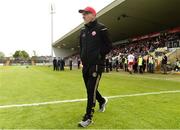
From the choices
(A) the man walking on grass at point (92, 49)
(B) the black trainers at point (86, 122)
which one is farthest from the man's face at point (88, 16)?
(B) the black trainers at point (86, 122)

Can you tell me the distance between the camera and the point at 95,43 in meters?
5.60

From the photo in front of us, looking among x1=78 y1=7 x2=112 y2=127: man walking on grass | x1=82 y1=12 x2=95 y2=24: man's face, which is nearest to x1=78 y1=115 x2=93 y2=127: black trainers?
x1=78 y1=7 x2=112 y2=127: man walking on grass

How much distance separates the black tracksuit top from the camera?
5590mm

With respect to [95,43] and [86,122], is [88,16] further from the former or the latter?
[86,122]

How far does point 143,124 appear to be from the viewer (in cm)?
531

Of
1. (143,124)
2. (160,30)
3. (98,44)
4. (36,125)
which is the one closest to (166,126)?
(143,124)

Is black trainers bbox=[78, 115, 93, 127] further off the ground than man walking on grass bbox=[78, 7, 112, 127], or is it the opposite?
man walking on grass bbox=[78, 7, 112, 127]

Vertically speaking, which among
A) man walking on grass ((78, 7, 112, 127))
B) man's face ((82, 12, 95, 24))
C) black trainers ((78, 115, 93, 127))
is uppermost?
man's face ((82, 12, 95, 24))

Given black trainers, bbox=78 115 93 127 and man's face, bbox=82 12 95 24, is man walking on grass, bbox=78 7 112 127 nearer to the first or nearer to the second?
man's face, bbox=82 12 95 24

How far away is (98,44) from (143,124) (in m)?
1.57

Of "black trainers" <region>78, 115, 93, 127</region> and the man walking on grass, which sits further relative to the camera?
the man walking on grass

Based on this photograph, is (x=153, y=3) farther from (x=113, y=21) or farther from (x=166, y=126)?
(x=166, y=126)

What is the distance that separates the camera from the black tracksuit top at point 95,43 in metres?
5.59

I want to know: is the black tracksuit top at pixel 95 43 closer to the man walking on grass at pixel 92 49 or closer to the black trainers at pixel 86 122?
the man walking on grass at pixel 92 49
